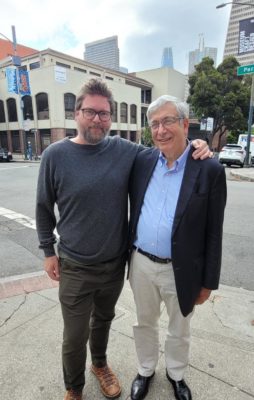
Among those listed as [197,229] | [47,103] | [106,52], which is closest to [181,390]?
[197,229]

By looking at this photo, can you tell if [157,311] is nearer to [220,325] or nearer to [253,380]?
[253,380]

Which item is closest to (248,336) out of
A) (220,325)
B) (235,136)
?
(220,325)

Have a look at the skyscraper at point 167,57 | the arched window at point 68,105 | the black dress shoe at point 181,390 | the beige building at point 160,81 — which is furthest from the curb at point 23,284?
the skyscraper at point 167,57

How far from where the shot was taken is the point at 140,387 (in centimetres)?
219

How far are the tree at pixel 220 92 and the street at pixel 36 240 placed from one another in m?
22.7

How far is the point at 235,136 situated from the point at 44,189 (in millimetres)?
40388

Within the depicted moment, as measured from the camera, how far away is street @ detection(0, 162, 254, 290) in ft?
14.0

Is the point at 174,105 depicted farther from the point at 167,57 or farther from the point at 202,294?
the point at 167,57

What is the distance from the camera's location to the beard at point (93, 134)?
194cm

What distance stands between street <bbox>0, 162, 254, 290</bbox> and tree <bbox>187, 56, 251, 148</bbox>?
74.3 ft

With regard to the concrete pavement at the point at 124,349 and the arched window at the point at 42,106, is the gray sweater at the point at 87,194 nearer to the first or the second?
the concrete pavement at the point at 124,349

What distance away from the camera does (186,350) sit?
7.12ft

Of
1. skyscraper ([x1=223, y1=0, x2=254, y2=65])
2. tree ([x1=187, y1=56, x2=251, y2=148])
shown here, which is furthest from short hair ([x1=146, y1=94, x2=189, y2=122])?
tree ([x1=187, y1=56, x2=251, y2=148])

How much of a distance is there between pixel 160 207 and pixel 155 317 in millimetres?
823
